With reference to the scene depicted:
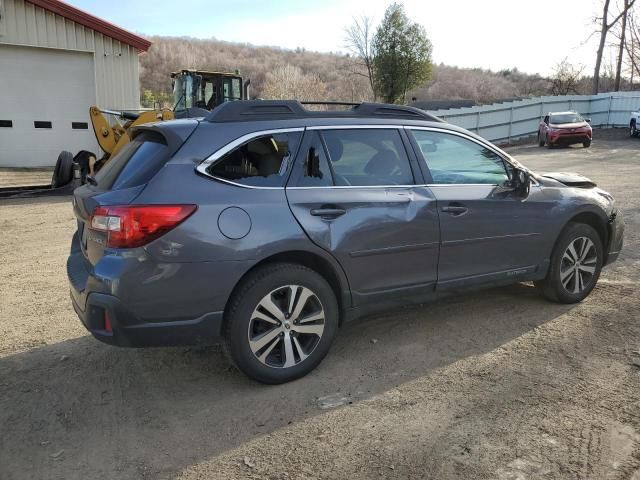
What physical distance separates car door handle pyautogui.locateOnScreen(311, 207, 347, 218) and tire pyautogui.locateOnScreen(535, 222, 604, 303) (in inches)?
88.7

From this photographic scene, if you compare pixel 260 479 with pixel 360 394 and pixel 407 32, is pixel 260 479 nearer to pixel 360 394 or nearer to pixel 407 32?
pixel 360 394

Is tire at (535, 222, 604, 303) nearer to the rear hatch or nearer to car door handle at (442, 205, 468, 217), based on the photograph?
car door handle at (442, 205, 468, 217)

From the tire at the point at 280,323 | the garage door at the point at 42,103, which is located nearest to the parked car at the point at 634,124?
the garage door at the point at 42,103

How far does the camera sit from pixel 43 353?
415 cm

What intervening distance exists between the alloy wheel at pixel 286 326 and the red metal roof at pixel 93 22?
15200 millimetres

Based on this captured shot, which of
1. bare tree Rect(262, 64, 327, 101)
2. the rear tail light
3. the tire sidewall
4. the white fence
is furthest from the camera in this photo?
bare tree Rect(262, 64, 327, 101)

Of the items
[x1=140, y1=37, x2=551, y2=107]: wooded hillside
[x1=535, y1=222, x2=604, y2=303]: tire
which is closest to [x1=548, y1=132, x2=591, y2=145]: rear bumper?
[x1=535, y1=222, x2=604, y2=303]: tire

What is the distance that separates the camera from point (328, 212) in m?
3.65

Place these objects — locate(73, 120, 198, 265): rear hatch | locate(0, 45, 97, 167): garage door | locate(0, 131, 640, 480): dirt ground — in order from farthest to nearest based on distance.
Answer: locate(0, 45, 97, 167): garage door < locate(73, 120, 198, 265): rear hatch < locate(0, 131, 640, 480): dirt ground

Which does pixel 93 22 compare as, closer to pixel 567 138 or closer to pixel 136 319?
pixel 136 319

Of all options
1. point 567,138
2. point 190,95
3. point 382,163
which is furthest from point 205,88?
point 567,138

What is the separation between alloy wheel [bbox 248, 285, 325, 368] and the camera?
137 inches

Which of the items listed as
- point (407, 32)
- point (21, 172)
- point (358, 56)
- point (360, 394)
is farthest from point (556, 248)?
point (358, 56)

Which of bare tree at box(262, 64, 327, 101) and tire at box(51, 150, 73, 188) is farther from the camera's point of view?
bare tree at box(262, 64, 327, 101)
